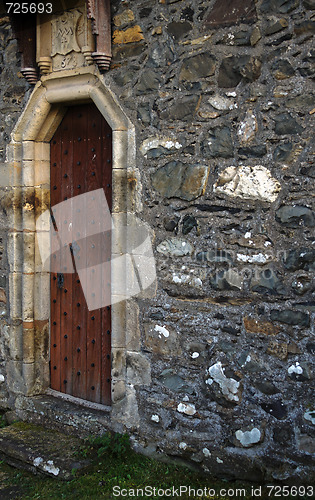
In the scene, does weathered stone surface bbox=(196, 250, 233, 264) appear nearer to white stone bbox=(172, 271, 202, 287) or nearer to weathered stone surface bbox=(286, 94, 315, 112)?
white stone bbox=(172, 271, 202, 287)

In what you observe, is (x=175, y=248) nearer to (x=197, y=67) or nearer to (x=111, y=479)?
(x=197, y=67)

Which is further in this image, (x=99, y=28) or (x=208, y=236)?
(x=99, y=28)

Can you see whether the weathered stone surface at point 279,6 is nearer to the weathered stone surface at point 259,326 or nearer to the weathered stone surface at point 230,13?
the weathered stone surface at point 230,13

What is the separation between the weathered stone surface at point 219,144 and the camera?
3.43 m

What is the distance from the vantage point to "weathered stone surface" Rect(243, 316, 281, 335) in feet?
10.8

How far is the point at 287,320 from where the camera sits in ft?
10.7

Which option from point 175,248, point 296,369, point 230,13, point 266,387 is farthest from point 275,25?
point 266,387

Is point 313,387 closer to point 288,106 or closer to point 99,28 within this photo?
point 288,106

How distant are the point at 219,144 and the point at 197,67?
0.56 m

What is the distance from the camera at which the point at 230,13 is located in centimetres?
337

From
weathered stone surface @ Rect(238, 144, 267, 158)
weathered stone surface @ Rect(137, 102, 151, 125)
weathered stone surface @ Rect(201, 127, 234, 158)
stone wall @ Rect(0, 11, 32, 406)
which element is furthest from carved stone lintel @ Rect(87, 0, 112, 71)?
weathered stone surface @ Rect(238, 144, 267, 158)

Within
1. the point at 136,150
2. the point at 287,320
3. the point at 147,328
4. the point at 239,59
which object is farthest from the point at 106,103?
the point at 287,320

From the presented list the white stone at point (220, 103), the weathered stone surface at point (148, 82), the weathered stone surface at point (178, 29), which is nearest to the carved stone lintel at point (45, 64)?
the weathered stone surface at point (148, 82)

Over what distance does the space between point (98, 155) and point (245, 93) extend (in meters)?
1.41
